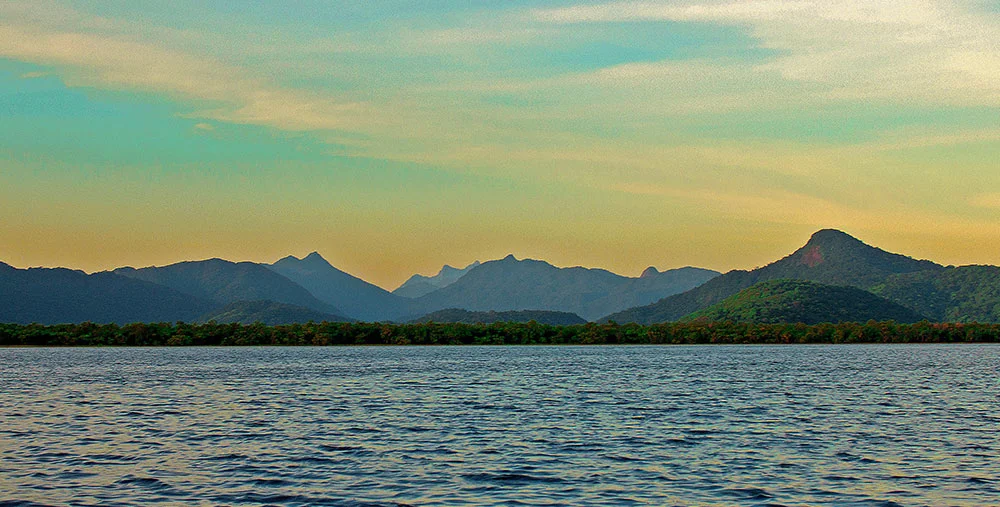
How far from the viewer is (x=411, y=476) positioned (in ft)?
136

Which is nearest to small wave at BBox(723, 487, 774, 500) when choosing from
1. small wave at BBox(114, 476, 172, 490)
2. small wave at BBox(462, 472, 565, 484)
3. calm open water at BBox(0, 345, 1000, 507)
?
calm open water at BBox(0, 345, 1000, 507)

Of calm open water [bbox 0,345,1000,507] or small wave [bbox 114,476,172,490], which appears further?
small wave [bbox 114,476,172,490]

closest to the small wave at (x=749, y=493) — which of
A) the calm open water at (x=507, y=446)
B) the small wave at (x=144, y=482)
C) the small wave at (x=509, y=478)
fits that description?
the calm open water at (x=507, y=446)

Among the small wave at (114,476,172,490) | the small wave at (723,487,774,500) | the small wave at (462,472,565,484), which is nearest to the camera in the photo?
the small wave at (723,487,774,500)

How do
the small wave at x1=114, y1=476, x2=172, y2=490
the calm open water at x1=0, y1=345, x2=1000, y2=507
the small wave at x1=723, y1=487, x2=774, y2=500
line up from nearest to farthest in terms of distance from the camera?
the small wave at x1=723, y1=487, x2=774, y2=500
the calm open water at x1=0, y1=345, x2=1000, y2=507
the small wave at x1=114, y1=476, x2=172, y2=490

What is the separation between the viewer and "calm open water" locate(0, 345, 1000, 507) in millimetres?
37281

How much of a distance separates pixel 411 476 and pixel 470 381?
7364cm

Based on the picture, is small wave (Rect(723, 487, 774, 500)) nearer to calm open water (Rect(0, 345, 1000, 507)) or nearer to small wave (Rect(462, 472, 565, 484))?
calm open water (Rect(0, 345, 1000, 507))

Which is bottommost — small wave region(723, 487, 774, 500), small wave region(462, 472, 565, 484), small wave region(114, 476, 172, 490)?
small wave region(114, 476, 172, 490)

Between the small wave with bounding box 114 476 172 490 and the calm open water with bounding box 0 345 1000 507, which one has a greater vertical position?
the calm open water with bounding box 0 345 1000 507

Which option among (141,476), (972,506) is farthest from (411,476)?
(972,506)

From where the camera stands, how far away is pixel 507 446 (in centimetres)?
5072

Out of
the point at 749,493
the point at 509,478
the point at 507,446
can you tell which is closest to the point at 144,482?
the point at 509,478

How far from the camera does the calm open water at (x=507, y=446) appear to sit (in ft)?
122
